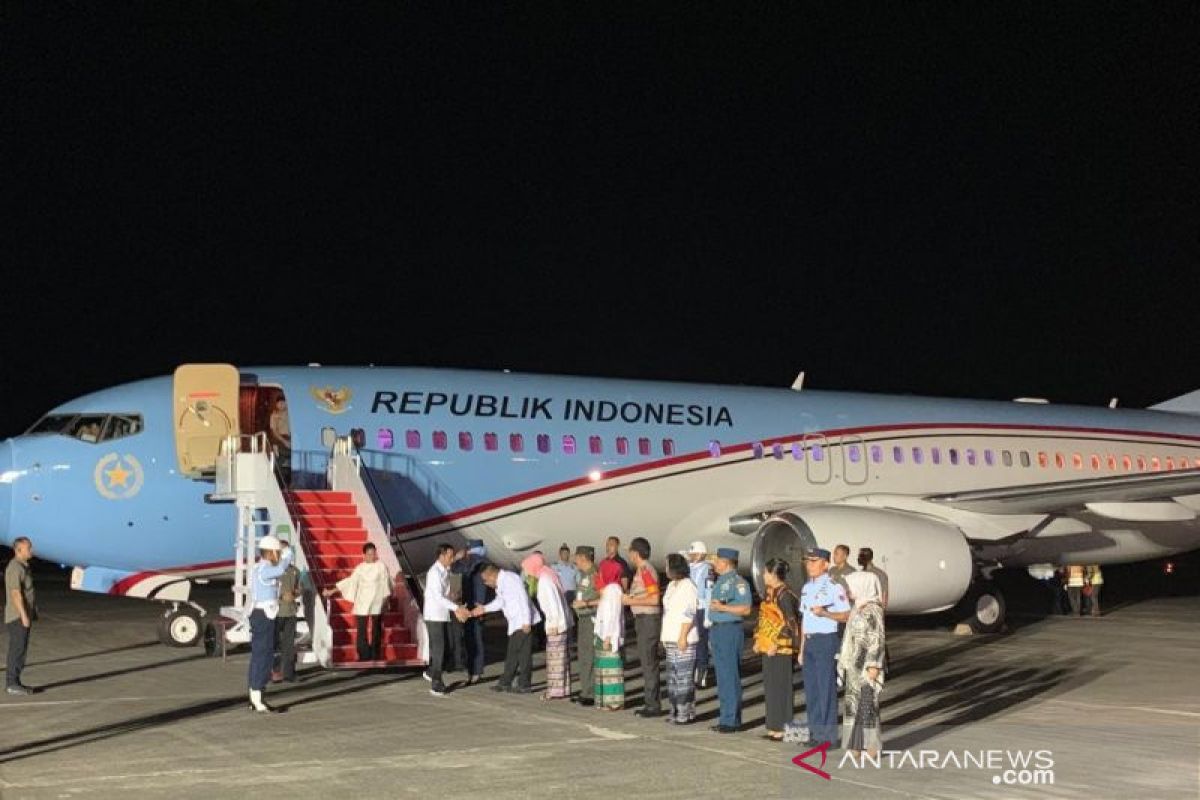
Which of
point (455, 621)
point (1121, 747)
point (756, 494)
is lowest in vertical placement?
point (1121, 747)

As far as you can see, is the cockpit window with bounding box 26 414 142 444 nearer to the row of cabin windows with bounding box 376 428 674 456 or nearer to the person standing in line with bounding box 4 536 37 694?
the row of cabin windows with bounding box 376 428 674 456

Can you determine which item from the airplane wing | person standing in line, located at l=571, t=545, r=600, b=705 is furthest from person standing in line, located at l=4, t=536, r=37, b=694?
the airplane wing

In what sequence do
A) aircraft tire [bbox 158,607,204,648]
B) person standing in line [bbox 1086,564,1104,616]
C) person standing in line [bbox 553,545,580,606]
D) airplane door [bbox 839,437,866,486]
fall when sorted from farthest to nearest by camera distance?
person standing in line [bbox 1086,564,1104,616], airplane door [bbox 839,437,866,486], aircraft tire [bbox 158,607,204,648], person standing in line [bbox 553,545,580,606]

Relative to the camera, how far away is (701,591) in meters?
13.8

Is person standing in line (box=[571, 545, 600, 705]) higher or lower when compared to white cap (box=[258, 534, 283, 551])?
lower

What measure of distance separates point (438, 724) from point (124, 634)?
1168cm

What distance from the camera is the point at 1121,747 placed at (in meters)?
11.0

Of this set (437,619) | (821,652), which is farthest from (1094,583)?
(821,652)

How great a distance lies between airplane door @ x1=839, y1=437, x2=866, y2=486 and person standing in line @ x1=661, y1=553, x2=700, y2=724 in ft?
33.7

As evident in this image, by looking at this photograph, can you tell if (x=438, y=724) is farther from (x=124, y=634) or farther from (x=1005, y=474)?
(x=1005, y=474)

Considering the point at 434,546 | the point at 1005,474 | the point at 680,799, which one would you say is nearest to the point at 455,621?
the point at 434,546

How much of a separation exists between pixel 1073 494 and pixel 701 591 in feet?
29.2

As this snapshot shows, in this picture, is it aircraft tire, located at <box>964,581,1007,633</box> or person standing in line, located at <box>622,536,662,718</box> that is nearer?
person standing in line, located at <box>622,536,662,718</box>

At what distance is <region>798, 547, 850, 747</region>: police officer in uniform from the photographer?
35.7ft
